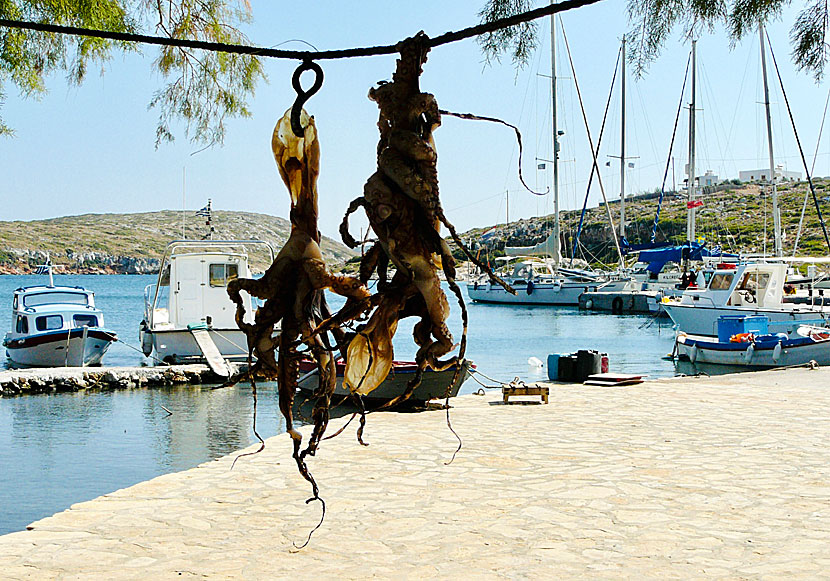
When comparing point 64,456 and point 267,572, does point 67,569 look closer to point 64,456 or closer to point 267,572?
point 267,572

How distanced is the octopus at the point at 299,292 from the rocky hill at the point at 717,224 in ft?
220

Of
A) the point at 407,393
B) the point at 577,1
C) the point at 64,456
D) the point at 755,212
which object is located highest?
the point at 755,212

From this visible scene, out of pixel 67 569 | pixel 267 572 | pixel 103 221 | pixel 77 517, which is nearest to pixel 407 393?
pixel 267 572

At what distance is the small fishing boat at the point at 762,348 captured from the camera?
2158 cm

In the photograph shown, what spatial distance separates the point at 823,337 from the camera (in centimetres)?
2192

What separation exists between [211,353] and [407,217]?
1989 centimetres

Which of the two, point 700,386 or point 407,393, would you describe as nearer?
A: point 407,393

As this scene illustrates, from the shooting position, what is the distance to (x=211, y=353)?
21.3m

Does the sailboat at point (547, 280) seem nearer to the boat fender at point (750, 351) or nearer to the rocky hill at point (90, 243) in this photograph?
the boat fender at point (750, 351)

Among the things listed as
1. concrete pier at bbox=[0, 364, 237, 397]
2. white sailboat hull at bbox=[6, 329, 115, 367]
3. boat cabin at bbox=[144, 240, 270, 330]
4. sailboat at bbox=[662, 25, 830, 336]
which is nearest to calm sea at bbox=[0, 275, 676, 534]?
concrete pier at bbox=[0, 364, 237, 397]

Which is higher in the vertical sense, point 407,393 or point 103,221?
point 103,221

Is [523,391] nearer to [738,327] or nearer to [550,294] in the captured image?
[738,327]

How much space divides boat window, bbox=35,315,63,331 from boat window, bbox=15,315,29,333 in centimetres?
29

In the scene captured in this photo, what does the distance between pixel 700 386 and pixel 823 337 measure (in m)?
7.28
